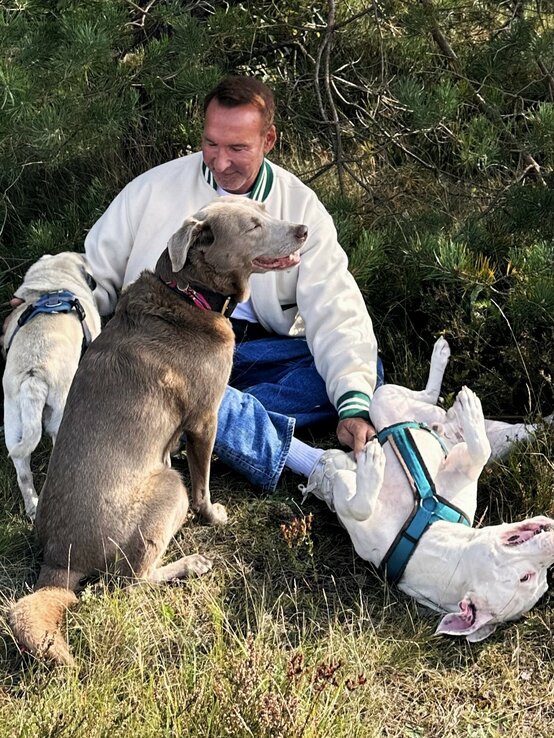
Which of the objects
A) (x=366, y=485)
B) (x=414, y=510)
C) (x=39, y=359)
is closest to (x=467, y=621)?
(x=414, y=510)

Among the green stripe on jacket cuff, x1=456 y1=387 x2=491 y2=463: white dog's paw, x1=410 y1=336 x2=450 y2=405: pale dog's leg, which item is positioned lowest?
the green stripe on jacket cuff

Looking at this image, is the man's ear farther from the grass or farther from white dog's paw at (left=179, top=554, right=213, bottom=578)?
white dog's paw at (left=179, top=554, right=213, bottom=578)

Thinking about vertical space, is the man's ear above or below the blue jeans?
above

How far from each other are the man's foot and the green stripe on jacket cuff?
164mm

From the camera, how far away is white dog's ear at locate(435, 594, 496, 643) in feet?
9.57

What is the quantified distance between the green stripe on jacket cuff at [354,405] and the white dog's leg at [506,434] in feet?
1.90

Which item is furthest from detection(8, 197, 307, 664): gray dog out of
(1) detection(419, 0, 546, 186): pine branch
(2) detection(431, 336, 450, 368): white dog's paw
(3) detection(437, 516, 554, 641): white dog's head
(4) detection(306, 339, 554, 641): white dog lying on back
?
(1) detection(419, 0, 546, 186): pine branch

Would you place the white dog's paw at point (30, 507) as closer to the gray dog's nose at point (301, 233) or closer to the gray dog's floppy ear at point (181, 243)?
the gray dog's floppy ear at point (181, 243)

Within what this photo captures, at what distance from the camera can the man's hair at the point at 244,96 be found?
3955 mm

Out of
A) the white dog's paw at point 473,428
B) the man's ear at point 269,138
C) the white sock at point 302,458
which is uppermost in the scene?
the man's ear at point 269,138

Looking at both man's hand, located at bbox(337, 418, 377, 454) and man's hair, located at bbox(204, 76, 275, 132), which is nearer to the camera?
man's hand, located at bbox(337, 418, 377, 454)

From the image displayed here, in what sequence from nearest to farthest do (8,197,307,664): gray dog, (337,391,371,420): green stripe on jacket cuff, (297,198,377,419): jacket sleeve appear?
(8,197,307,664): gray dog, (337,391,371,420): green stripe on jacket cuff, (297,198,377,419): jacket sleeve

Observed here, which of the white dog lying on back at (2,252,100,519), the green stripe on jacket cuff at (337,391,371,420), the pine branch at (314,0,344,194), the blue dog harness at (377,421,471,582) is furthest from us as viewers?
the pine branch at (314,0,344,194)

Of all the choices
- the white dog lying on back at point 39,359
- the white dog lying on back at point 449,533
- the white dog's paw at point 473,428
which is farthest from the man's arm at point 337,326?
the white dog lying on back at point 39,359
